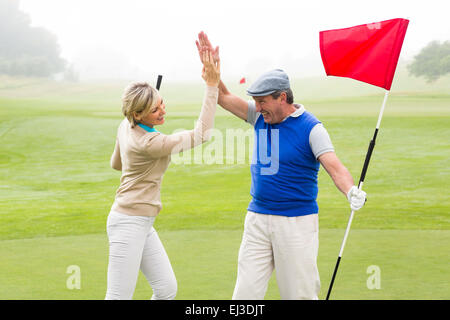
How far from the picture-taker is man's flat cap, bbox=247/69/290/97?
12.0 feet

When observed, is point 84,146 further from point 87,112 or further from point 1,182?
point 87,112

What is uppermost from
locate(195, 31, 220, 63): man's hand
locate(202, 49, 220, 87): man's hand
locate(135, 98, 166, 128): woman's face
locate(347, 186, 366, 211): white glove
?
locate(195, 31, 220, 63): man's hand

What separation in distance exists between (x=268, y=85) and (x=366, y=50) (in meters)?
0.95

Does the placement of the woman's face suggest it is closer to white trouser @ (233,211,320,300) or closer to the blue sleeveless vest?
the blue sleeveless vest

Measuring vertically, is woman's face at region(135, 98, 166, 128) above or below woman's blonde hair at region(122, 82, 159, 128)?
below

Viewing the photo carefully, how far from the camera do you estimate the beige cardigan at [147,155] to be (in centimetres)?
356

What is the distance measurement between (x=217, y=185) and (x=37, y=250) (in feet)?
25.1

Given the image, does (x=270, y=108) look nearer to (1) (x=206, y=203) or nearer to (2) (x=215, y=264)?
(2) (x=215, y=264)

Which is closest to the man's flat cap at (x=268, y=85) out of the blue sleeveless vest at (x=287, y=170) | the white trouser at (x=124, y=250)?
the blue sleeveless vest at (x=287, y=170)

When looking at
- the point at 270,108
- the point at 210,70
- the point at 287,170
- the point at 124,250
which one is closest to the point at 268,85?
the point at 270,108

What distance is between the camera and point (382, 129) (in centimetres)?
2111

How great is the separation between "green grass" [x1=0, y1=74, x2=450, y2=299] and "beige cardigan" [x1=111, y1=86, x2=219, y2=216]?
4.70 ft

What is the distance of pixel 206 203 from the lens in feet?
37.1

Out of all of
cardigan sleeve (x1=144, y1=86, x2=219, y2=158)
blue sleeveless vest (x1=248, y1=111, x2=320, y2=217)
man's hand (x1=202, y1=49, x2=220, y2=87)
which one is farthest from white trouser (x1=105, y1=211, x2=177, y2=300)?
man's hand (x1=202, y1=49, x2=220, y2=87)
